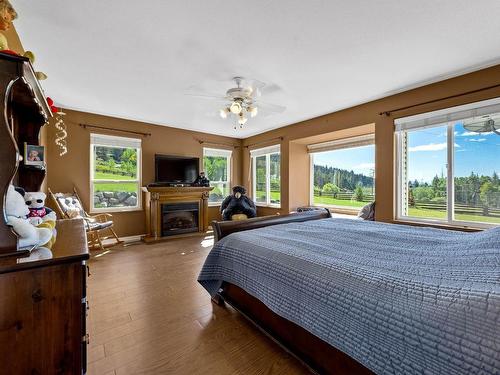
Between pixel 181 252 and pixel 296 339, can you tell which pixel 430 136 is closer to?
pixel 296 339

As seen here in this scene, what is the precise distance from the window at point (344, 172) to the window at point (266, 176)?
802mm

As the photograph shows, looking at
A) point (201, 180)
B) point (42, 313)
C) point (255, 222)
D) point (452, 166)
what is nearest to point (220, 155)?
point (201, 180)

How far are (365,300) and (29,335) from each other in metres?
1.35

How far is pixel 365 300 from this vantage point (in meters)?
0.96

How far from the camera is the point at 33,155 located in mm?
1556

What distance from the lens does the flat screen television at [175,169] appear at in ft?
15.6

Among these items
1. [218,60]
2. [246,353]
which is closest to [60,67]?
[218,60]

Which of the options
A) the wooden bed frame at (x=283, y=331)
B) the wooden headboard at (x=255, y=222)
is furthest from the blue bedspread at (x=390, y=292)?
the wooden headboard at (x=255, y=222)

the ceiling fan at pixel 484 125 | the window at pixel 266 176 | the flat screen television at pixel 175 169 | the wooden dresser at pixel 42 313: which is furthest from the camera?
A: the window at pixel 266 176

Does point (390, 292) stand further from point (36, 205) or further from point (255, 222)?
point (36, 205)

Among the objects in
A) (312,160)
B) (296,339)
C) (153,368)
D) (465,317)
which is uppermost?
(312,160)

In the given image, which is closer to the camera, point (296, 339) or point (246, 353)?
point (296, 339)

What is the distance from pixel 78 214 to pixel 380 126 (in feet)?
16.0

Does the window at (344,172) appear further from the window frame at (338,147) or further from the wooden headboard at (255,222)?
the wooden headboard at (255,222)
